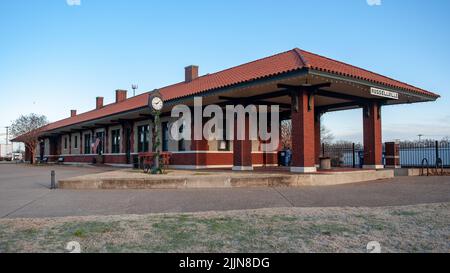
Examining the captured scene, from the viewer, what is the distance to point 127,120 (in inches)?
1065

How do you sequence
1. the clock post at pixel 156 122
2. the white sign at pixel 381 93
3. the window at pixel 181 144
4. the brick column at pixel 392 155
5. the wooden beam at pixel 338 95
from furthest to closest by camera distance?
the brick column at pixel 392 155, the window at pixel 181 144, the wooden beam at pixel 338 95, the clock post at pixel 156 122, the white sign at pixel 381 93

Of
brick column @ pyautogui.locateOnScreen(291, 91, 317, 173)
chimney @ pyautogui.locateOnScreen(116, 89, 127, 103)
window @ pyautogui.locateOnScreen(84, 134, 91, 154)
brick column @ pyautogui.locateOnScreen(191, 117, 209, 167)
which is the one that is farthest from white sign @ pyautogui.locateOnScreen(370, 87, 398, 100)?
chimney @ pyautogui.locateOnScreen(116, 89, 127, 103)

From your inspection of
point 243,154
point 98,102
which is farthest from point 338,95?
point 98,102

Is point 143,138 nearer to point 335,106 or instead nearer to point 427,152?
point 335,106

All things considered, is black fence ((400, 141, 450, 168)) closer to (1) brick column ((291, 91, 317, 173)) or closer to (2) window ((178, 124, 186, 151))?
(1) brick column ((291, 91, 317, 173))

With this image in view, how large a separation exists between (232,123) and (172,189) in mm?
8182

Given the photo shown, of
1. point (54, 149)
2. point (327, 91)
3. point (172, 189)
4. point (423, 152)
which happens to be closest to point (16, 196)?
point (172, 189)

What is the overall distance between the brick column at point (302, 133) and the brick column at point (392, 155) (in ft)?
31.0

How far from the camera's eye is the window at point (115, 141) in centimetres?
2908

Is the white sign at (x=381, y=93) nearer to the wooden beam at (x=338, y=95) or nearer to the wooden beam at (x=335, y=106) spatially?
the wooden beam at (x=338, y=95)

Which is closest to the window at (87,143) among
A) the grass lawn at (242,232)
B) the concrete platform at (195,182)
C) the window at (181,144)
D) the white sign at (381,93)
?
the window at (181,144)

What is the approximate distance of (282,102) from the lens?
20109mm
